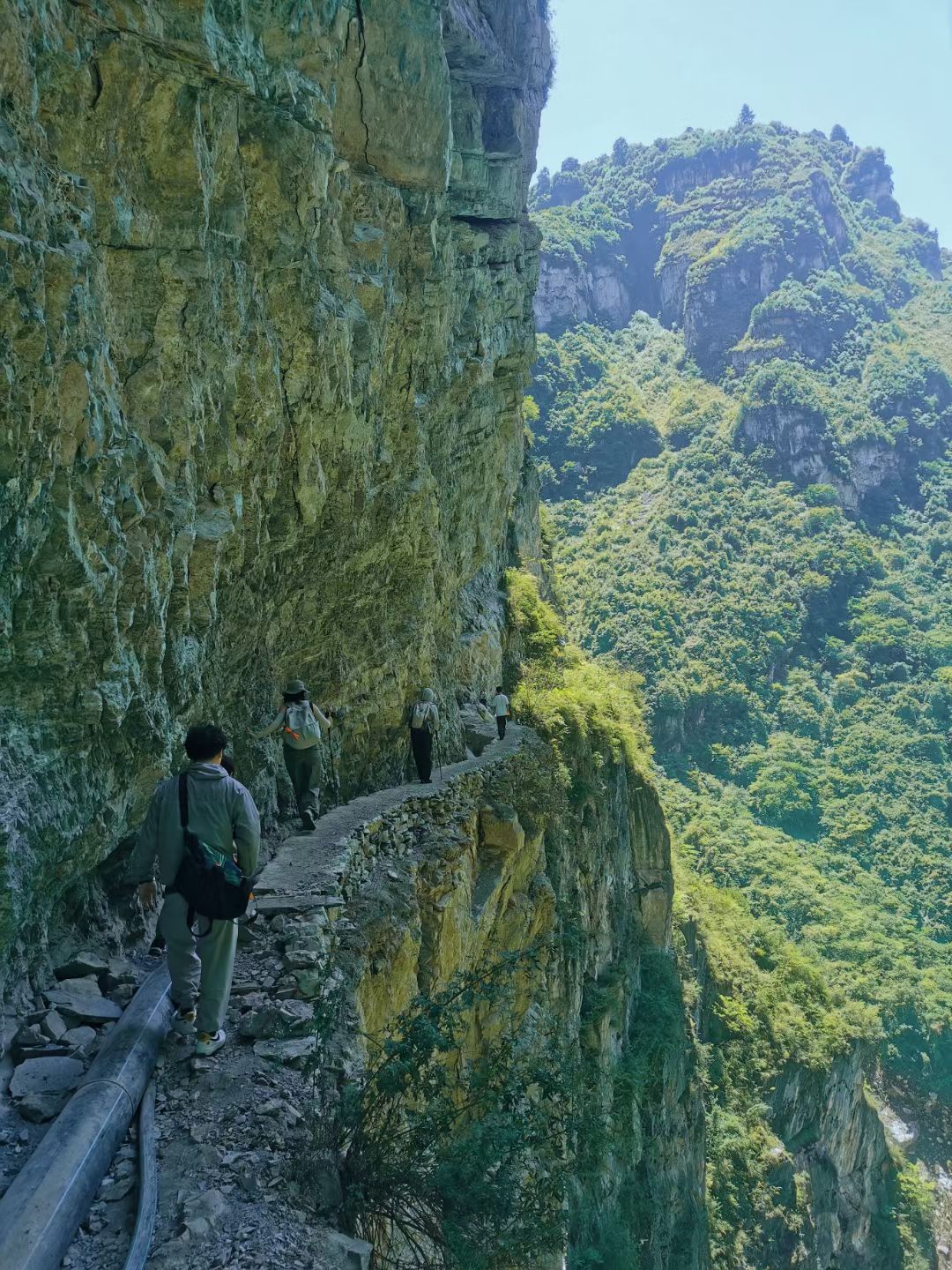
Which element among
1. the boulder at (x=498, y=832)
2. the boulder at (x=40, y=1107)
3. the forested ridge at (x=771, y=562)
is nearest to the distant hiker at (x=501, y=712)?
Answer: the boulder at (x=498, y=832)

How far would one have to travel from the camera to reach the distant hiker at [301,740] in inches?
328

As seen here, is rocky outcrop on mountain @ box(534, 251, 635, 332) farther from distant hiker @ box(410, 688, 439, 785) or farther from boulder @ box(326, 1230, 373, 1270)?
boulder @ box(326, 1230, 373, 1270)

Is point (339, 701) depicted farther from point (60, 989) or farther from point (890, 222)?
point (890, 222)

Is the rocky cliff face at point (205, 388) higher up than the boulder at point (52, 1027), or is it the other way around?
the rocky cliff face at point (205, 388)

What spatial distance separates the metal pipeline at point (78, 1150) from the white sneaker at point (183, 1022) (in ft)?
0.13

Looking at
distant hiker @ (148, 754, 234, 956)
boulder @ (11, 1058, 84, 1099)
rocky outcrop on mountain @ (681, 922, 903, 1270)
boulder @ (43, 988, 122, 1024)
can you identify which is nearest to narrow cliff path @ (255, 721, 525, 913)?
distant hiker @ (148, 754, 234, 956)

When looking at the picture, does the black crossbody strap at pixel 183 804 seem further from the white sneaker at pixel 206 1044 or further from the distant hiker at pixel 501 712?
the distant hiker at pixel 501 712

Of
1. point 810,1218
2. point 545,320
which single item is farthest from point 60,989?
point 545,320

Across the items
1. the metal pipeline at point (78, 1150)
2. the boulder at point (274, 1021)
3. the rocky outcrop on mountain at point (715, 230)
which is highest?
the rocky outcrop on mountain at point (715, 230)

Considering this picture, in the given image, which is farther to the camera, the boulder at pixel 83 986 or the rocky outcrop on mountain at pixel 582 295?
the rocky outcrop on mountain at pixel 582 295

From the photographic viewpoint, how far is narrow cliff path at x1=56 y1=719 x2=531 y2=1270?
3.35 metres

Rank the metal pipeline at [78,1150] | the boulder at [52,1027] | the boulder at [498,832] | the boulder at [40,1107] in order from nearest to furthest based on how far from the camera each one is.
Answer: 1. the metal pipeline at [78,1150]
2. the boulder at [40,1107]
3. the boulder at [52,1027]
4. the boulder at [498,832]

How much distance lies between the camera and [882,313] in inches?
4771

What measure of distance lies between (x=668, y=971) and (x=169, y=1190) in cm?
2188
